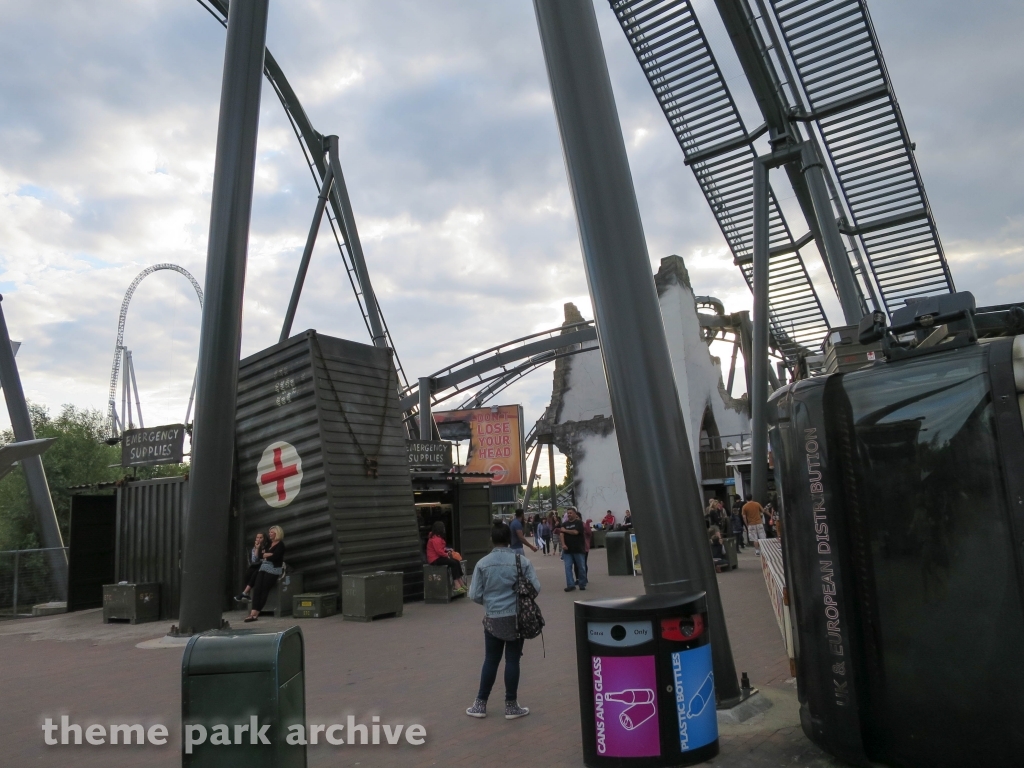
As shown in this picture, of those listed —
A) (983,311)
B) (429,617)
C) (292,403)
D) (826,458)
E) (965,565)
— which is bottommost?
(429,617)

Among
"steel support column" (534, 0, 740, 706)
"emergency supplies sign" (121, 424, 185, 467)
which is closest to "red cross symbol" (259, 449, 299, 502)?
"emergency supplies sign" (121, 424, 185, 467)

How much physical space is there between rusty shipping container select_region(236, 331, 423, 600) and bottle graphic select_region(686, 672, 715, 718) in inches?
359

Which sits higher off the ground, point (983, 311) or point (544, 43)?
point (544, 43)

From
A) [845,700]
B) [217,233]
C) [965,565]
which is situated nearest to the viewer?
[965,565]

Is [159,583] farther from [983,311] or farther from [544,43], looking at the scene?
[983,311]

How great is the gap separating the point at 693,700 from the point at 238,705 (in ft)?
8.79

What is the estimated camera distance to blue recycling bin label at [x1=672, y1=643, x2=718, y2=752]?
4.61 m

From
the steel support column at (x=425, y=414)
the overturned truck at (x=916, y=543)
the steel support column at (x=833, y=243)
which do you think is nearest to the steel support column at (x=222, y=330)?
the overturned truck at (x=916, y=543)

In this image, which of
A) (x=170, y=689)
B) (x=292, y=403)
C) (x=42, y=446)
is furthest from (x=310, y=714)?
(x=292, y=403)

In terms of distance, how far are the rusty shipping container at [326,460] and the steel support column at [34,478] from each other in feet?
20.0

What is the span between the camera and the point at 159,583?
13.8m

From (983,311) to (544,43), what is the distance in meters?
4.22

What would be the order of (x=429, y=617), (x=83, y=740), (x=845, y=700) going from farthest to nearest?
(x=429, y=617), (x=83, y=740), (x=845, y=700)

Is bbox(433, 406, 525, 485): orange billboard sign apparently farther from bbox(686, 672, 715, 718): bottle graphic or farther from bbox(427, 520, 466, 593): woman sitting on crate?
bbox(686, 672, 715, 718): bottle graphic
